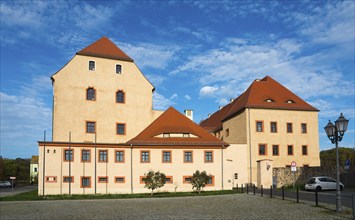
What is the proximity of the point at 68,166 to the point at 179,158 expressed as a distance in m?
10.3

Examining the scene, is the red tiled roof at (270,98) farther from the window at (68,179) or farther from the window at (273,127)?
the window at (68,179)

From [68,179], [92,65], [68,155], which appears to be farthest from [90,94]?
[68,179]

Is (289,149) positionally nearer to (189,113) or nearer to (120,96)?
(189,113)

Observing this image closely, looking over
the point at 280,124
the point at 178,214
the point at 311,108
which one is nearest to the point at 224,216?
the point at 178,214

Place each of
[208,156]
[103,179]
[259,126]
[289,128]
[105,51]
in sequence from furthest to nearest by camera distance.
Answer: [289,128] < [259,126] < [105,51] < [208,156] < [103,179]

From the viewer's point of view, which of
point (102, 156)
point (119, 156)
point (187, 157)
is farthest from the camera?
point (187, 157)

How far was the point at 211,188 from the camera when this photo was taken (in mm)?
34625

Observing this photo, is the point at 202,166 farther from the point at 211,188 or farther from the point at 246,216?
the point at 246,216

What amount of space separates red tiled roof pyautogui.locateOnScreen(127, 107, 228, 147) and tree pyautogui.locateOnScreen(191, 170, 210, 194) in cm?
328

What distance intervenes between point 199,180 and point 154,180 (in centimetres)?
413

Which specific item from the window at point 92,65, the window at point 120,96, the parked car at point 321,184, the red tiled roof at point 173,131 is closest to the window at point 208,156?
the red tiled roof at point 173,131

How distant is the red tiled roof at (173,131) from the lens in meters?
34.5

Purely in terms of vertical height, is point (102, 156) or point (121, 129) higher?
point (121, 129)

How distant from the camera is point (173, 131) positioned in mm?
35969
